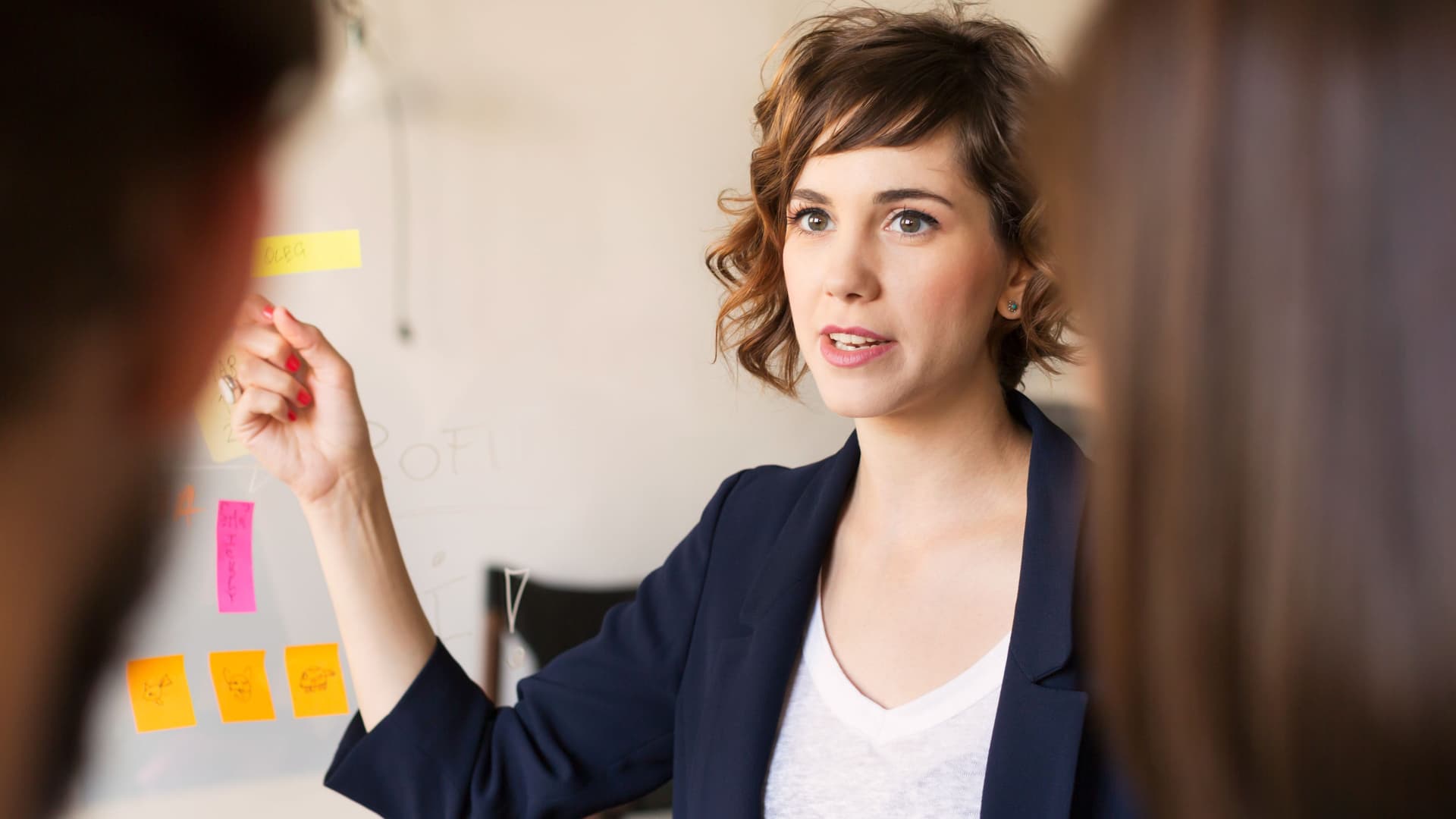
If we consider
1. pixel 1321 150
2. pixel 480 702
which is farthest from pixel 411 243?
pixel 1321 150

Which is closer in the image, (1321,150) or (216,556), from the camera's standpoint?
(1321,150)

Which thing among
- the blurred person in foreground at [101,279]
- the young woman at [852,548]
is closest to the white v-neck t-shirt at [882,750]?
the young woman at [852,548]

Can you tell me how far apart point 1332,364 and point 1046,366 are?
0.95 metres

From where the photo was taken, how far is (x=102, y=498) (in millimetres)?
373

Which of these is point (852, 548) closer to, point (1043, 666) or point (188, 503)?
point (1043, 666)

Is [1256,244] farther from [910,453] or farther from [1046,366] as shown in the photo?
[1046,366]

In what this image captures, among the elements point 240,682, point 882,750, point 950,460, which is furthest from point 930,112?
point 240,682

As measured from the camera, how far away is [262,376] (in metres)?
1.07

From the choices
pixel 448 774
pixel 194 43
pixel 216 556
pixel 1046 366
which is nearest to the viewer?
pixel 194 43

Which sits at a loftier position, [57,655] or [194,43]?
[194,43]

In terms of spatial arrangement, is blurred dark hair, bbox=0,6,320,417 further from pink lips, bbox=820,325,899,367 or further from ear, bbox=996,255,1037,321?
ear, bbox=996,255,1037,321

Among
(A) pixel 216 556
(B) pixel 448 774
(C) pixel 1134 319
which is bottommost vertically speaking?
(B) pixel 448 774

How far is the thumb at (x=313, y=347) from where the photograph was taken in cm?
107

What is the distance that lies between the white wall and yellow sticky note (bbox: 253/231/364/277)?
0.06ft
